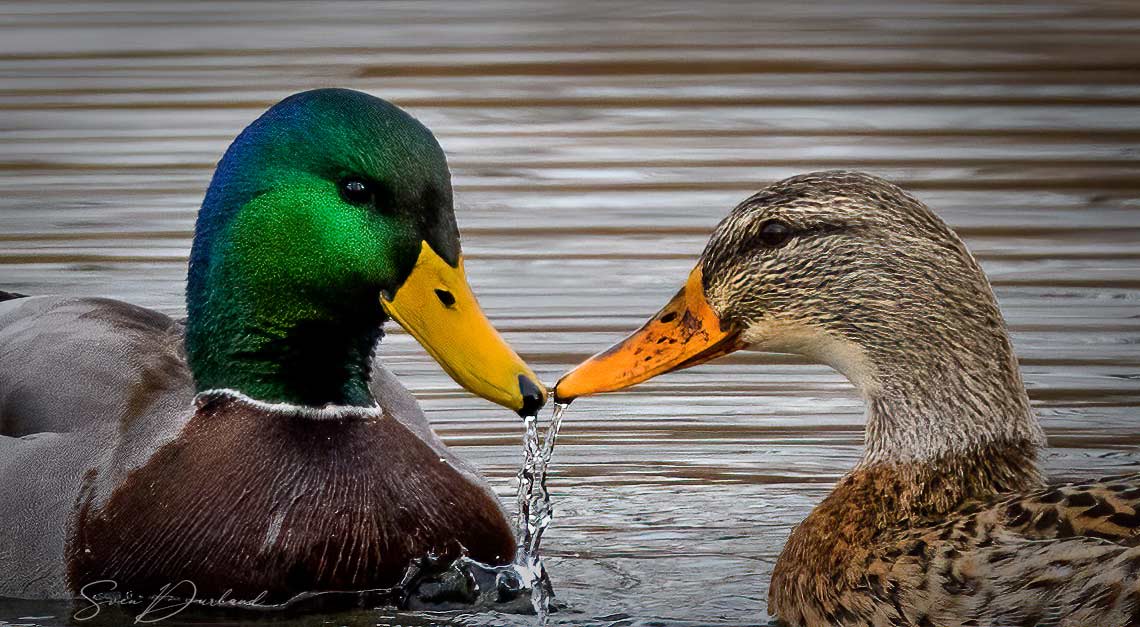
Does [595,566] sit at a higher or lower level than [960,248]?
lower

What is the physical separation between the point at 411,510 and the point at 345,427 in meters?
0.30

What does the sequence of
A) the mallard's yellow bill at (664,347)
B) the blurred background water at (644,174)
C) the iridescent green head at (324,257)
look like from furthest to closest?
1. the blurred background water at (644,174)
2. the iridescent green head at (324,257)
3. the mallard's yellow bill at (664,347)

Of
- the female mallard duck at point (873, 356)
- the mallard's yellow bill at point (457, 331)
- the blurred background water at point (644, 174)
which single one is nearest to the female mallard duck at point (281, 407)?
the mallard's yellow bill at point (457, 331)

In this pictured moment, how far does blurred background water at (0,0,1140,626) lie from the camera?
7945 millimetres

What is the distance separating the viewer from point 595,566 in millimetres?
7160

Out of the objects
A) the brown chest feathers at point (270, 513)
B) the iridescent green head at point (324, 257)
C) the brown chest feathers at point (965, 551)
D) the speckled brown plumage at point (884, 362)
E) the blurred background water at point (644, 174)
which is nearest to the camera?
the brown chest feathers at point (965, 551)

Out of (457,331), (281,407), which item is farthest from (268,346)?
(457,331)

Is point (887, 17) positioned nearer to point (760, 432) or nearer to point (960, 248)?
point (760, 432)

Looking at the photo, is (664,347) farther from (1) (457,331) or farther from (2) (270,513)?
(2) (270,513)

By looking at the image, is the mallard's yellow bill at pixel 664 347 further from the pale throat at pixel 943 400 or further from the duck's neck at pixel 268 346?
the duck's neck at pixel 268 346

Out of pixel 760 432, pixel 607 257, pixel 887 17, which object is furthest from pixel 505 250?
pixel 887 17

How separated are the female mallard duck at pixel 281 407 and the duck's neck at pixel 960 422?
3.14 ft

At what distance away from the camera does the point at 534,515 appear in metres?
7.22

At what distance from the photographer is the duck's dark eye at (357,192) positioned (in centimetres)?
664
